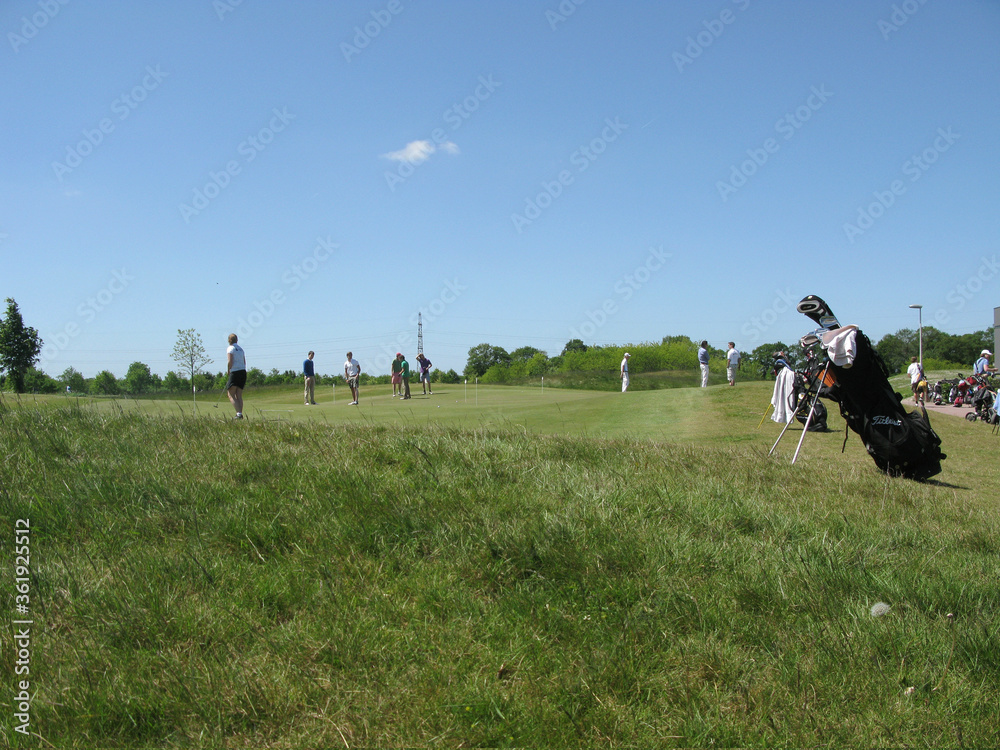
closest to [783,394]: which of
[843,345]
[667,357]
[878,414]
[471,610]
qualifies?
[878,414]

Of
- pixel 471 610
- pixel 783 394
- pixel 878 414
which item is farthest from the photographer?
pixel 783 394

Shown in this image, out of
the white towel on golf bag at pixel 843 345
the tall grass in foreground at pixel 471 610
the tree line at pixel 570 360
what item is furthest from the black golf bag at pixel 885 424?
the tree line at pixel 570 360

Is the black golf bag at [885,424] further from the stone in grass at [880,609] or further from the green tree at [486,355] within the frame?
the green tree at [486,355]

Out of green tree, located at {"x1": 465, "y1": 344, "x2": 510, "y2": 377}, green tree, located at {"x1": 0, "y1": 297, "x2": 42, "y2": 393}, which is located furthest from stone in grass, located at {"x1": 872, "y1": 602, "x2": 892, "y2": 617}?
green tree, located at {"x1": 465, "y1": 344, "x2": 510, "y2": 377}

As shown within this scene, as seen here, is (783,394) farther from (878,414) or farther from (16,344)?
(16,344)

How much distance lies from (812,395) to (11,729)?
30.1ft

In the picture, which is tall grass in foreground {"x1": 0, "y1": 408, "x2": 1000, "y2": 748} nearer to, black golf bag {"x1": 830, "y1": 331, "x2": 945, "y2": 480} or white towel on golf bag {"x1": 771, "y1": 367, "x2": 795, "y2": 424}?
black golf bag {"x1": 830, "y1": 331, "x2": 945, "y2": 480}

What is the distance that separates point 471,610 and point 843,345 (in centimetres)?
685

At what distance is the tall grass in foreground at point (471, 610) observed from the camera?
2713 millimetres

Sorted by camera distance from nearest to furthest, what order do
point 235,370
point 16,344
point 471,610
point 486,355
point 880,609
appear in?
point 471,610 < point 880,609 < point 235,370 < point 16,344 < point 486,355

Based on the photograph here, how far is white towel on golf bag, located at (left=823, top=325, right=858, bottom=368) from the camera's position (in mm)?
8289

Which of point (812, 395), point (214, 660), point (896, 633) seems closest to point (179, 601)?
point (214, 660)

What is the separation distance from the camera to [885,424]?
893 cm

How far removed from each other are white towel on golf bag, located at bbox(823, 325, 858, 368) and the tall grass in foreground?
2818 mm
